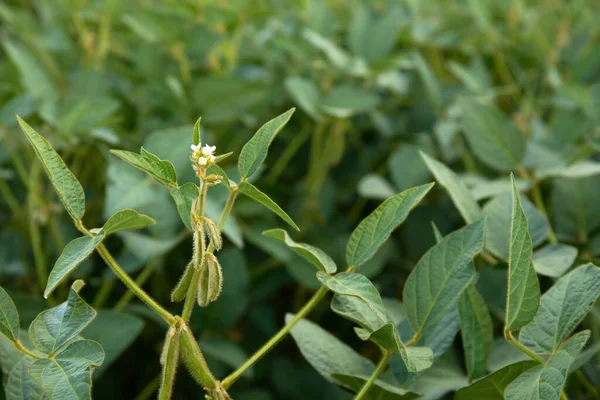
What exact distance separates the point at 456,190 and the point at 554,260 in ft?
0.28

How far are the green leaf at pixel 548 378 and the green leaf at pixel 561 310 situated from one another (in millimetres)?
10

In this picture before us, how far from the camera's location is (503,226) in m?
0.50

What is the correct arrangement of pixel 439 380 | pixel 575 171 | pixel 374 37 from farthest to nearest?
pixel 374 37 → pixel 575 171 → pixel 439 380

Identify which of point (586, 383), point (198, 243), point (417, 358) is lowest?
point (586, 383)

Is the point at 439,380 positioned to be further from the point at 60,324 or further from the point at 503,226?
the point at 60,324

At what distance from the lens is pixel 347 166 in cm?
88

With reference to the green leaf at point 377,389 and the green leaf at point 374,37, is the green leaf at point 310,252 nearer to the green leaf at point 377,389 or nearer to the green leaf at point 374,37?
the green leaf at point 377,389

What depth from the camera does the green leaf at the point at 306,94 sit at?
725 millimetres

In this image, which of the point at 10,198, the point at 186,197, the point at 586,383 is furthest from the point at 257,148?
the point at 10,198

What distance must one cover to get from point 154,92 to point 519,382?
0.54 meters

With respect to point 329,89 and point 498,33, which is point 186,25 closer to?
point 329,89

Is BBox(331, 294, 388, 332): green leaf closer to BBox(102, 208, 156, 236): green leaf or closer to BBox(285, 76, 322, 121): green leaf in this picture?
BBox(102, 208, 156, 236): green leaf

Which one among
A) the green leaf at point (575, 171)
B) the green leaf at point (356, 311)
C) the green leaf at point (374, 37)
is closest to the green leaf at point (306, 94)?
the green leaf at point (374, 37)

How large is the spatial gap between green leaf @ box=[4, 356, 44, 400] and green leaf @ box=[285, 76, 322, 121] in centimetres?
41
